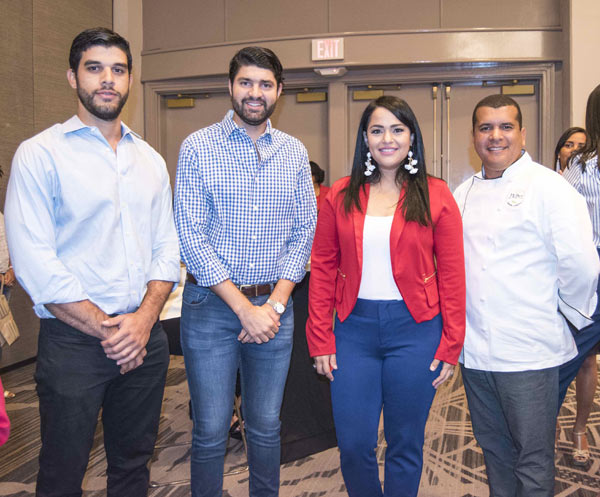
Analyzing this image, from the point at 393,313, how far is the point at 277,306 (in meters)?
0.40

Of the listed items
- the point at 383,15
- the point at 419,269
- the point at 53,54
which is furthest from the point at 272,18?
the point at 419,269

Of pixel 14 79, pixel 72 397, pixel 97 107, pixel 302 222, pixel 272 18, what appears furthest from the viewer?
pixel 272 18

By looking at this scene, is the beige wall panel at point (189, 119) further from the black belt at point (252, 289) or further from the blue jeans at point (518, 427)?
the blue jeans at point (518, 427)

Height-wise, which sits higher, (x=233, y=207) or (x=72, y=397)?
(x=233, y=207)

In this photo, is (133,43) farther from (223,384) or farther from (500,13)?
(223,384)

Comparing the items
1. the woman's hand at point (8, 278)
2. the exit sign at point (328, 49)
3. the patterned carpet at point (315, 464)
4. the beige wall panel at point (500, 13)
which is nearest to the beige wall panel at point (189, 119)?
Answer: the exit sign at point (328, 49)

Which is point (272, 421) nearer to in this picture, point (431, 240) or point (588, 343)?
point (431, 240)

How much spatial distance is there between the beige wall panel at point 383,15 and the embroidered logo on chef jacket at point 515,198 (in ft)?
14.5

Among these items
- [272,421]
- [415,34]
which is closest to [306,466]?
[272,421]

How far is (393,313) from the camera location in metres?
1.83

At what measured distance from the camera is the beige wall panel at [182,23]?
6270mm

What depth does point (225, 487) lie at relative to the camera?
2596 mm

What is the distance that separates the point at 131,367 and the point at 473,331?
117cm

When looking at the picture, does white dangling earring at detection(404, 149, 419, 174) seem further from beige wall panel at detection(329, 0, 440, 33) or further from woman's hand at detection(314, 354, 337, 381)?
beige wall panel at detection(329, 0, 440, 33)
